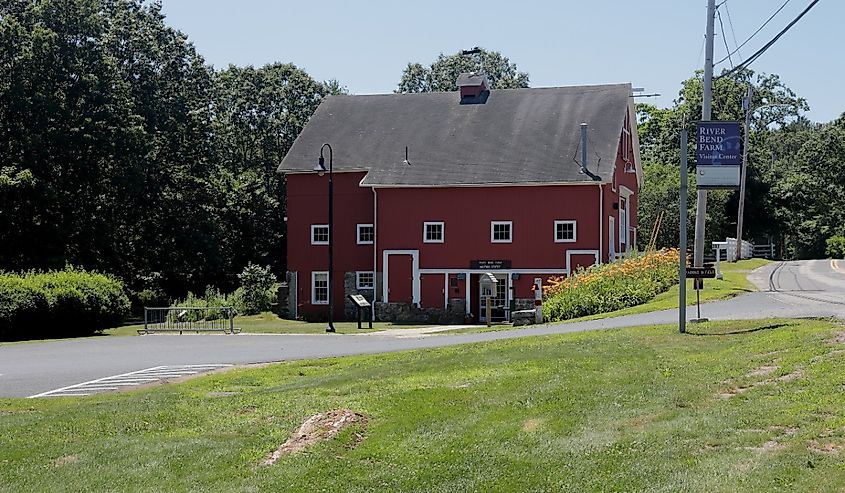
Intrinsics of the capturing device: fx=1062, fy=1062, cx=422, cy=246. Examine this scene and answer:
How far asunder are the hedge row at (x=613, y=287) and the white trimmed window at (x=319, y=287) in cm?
1460

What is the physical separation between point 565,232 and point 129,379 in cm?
2702

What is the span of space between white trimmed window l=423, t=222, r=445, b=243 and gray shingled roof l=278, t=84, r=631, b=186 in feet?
5.97

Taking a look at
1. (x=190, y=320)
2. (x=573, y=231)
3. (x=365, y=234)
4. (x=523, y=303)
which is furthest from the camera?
(x=365, y=234)

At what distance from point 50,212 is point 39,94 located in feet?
17.9

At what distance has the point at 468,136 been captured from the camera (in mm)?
48031

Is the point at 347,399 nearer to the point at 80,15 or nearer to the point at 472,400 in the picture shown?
the point at 472,400

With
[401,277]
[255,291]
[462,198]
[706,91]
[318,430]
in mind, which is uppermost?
[706,91]

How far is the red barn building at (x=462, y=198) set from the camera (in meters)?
44.2

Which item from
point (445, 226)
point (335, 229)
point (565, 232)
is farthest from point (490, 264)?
point (335, 229)

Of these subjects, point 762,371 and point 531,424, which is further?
point 762,371

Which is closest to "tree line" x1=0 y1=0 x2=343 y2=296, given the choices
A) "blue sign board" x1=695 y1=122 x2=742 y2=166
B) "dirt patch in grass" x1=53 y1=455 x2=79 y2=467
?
"blue sign board" x1=695 y1=122 x2=742 y2=166

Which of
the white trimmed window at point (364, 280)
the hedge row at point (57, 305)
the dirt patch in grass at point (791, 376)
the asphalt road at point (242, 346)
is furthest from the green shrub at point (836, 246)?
the dirt patch in grass at point (791, 376)

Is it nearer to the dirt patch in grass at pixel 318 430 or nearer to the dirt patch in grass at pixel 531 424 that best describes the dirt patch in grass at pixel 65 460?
the dirt patch in grass at pixel 318 430

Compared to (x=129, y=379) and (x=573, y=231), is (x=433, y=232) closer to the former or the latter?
(x=573, y=231)
